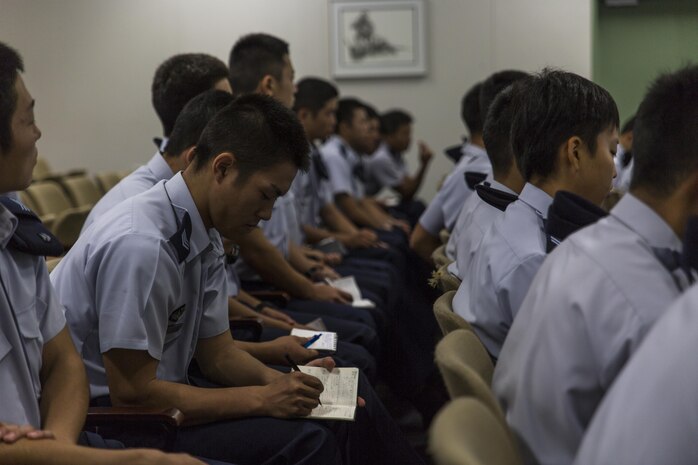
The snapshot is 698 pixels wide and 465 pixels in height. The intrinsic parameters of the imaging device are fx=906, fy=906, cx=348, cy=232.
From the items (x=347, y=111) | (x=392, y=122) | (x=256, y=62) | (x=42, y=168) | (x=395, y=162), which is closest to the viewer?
(x=256, y=62)

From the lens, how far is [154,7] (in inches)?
294

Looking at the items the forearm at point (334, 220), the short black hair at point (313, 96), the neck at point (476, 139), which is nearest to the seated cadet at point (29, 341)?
the neck at point (476, 139)

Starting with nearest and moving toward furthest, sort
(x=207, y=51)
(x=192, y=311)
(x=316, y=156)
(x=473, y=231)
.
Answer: (x=192, y=311), (x=473, y=231), (x=316, y=156), (x=207, y=51)

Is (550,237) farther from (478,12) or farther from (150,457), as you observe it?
(478,12)

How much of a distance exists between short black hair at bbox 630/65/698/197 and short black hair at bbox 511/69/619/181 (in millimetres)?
620

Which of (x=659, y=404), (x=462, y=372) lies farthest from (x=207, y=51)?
(x=659, y=404)

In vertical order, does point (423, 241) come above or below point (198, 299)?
below

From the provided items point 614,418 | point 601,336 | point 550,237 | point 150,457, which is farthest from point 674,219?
point 150,457

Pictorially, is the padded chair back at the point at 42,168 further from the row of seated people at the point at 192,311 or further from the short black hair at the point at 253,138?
the short black hair at the point at 253,138

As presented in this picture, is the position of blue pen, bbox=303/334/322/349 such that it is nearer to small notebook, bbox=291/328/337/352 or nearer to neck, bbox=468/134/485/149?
small notebook, bbox=291/328/337/352

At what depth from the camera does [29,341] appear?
5.42ft

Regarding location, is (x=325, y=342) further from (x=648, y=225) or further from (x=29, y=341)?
(x=648, y=225)

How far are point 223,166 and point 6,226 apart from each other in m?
0.54

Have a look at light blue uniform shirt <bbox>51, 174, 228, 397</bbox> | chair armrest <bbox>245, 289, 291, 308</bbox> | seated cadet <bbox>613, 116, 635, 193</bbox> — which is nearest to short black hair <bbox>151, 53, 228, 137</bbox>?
chair armrest <bbox>245, 289, 291, 308</bbox>
